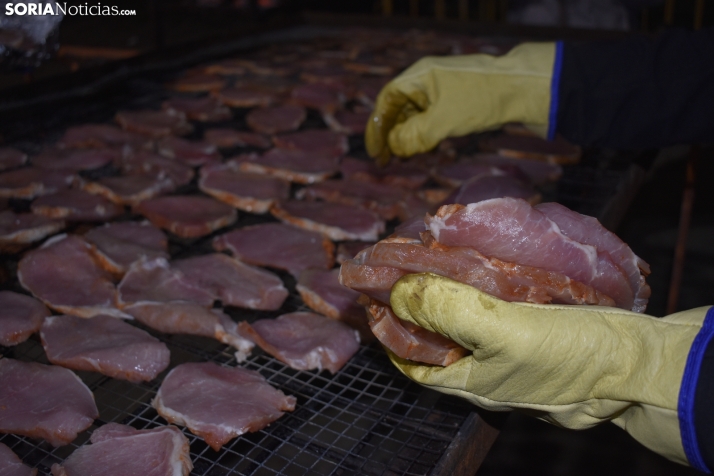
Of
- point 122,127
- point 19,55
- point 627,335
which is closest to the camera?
point 627,335

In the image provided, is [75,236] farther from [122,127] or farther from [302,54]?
[302,54]

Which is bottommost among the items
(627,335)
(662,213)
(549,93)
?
(662,213)

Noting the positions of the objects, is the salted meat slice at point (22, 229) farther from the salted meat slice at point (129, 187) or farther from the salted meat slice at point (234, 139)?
the salted meat slice at point (234, 139)

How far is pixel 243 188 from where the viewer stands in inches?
121

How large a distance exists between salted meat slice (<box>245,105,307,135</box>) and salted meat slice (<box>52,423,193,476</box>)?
93.8 inches

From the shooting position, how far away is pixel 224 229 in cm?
292

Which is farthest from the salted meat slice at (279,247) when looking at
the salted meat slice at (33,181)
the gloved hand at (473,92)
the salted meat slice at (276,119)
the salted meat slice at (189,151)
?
Answer: the salted meat slice at (276,119)

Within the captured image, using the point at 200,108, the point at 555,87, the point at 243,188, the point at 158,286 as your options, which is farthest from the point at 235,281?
the point at 200,108

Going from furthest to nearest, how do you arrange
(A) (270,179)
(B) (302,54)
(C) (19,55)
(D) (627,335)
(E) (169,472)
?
(B) (302,54) < (A) (270,179) < (C) (19,55) < (E) (169,472) < (D) (627,335)

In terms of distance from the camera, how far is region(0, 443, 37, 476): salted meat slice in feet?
5.19

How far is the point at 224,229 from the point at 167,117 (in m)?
1.27

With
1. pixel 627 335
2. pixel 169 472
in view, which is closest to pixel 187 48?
pixel 169 472

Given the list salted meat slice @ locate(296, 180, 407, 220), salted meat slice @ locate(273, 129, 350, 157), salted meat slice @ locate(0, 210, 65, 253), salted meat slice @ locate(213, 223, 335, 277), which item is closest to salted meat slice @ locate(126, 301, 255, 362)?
salted meat slice @ locate(213, 223, 335, 277)

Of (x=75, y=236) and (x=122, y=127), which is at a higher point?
(x=122, y=127)
